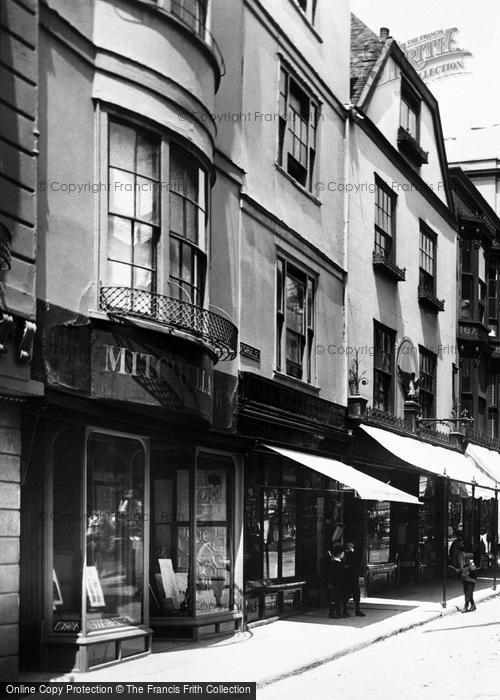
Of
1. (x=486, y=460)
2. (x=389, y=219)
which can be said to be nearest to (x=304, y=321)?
(x=389, y=219)

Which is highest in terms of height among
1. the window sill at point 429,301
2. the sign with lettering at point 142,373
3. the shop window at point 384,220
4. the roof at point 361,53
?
the roof at point 361,53

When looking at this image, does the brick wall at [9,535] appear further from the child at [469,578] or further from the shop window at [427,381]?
the shop window at [427,381]

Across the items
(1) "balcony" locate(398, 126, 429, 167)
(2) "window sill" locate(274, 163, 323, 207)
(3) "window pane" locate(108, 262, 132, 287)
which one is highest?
(1) "balcony" locate(398, 126, 429, 167)

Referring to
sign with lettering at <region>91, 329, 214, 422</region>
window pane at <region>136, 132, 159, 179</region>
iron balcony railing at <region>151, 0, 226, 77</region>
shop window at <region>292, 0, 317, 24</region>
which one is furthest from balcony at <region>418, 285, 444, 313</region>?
window pane at <region>136, 132, 159, 179</region>

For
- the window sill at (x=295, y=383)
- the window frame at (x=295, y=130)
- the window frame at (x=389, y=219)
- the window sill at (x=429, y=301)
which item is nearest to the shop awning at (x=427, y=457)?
the window sill at (x=295, y=383)

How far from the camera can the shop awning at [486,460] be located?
33.1m

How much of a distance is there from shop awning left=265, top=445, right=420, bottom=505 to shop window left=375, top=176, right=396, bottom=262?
7.70m

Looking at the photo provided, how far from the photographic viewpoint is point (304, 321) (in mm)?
22172

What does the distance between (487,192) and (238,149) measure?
27918 millimetres

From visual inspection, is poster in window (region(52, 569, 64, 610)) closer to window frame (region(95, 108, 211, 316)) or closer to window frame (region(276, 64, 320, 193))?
window frame (region(95, 108, 211, 316))

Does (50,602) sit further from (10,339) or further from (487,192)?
(487,192)

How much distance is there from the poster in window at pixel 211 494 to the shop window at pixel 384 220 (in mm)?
10696

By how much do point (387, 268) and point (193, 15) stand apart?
12362mm

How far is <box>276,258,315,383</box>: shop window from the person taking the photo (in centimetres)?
2091
